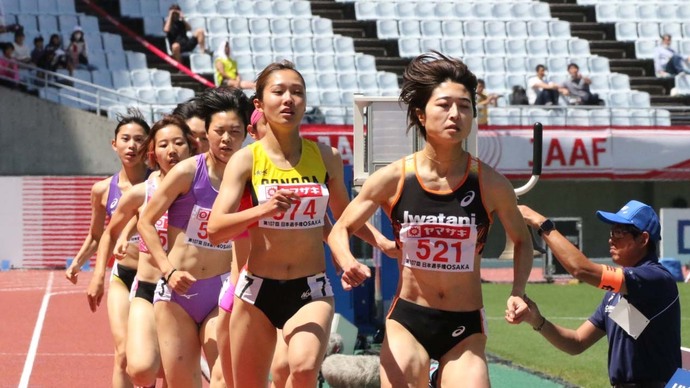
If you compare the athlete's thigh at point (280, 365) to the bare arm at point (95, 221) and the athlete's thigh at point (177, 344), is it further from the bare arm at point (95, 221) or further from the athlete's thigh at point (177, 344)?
the bare arm at point (95, 221)

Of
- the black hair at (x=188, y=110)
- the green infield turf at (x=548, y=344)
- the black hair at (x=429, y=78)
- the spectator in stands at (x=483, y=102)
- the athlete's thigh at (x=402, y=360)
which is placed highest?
the spectator in stands at (x=483, y=102)

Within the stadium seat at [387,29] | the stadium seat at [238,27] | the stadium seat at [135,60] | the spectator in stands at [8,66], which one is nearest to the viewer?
the spectator in stands at [8,66]

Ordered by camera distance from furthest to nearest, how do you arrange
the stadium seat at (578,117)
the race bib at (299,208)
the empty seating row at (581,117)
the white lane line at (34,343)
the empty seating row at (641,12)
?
the empty seating row at (641,12), the stadium seat at (578,117), the empty seating row at (581,117), the white lane line at (34,343), the race bib at (299,208)

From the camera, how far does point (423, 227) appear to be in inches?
231

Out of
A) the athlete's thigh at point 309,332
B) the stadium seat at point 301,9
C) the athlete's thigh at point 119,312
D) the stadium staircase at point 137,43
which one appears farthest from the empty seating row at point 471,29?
the athlete's thigh at point 309,332

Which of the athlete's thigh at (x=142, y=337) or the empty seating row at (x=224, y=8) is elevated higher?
the empty seating row at (x=224, y=8)

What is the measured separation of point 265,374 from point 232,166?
3.46 feet

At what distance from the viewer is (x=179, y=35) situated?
86.9 ft

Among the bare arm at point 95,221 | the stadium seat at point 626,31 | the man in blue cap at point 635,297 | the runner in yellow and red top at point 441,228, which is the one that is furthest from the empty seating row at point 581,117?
the runner in yellow and red top at point 441,228

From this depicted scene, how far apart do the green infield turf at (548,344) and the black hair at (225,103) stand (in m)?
3.96

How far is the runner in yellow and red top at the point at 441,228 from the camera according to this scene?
5.87 m

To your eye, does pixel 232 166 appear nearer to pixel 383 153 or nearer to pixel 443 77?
pixel 443 77

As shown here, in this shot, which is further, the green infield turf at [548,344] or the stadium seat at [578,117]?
the stadium seat at [578,117]

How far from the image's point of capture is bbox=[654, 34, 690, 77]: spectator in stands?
28297mm
